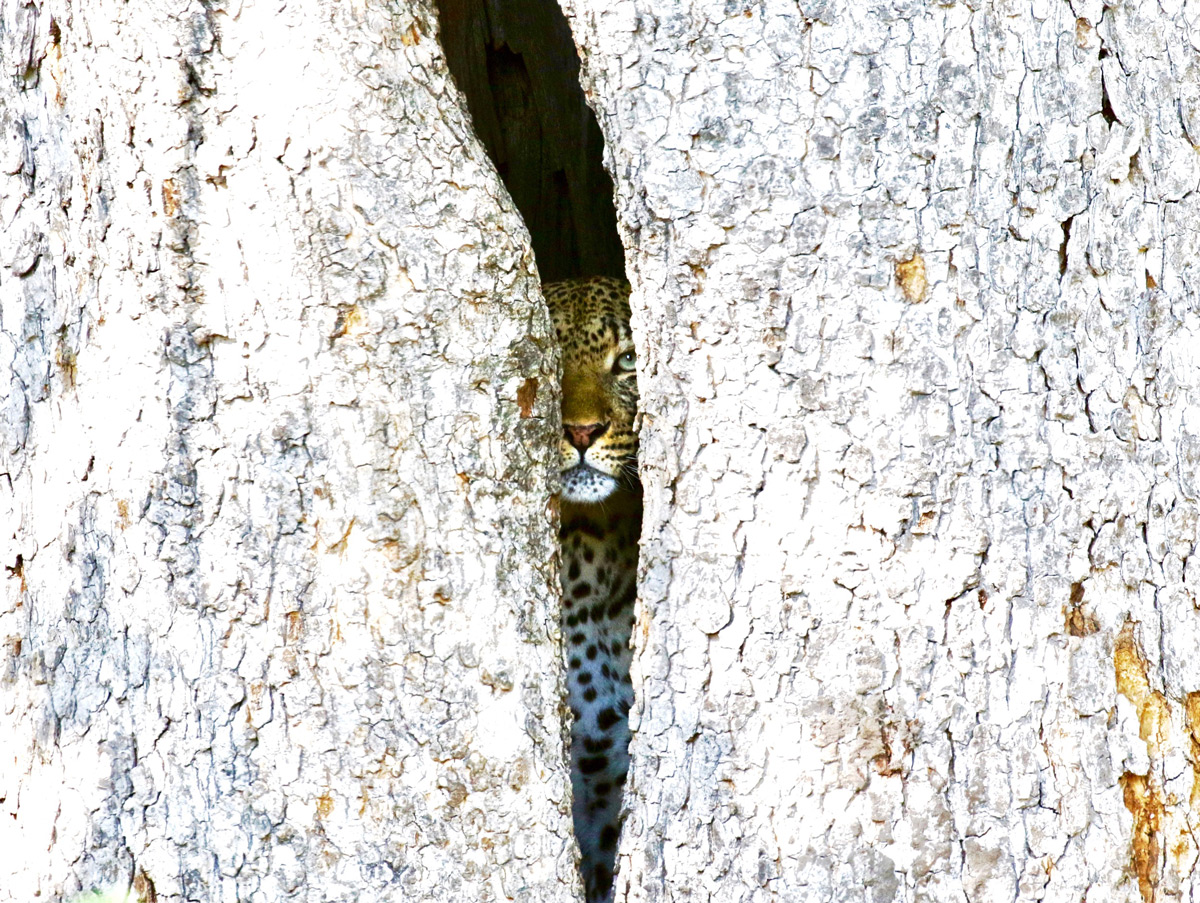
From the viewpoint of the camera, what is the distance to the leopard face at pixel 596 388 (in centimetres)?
336

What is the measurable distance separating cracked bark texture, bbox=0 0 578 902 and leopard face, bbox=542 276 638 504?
1.02 meters

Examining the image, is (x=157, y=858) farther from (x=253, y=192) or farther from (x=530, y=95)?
(x=530, y=95)

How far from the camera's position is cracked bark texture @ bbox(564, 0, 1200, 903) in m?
2.10

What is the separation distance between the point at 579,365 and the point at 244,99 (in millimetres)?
1499

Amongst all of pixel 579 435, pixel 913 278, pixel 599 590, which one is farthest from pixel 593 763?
pixel 913 278

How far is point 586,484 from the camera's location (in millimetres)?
3383

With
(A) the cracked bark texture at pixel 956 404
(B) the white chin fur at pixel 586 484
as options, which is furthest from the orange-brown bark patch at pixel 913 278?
(B) the white chin fur at pixel 586 484

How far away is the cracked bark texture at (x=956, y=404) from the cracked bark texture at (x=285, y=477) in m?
0.43

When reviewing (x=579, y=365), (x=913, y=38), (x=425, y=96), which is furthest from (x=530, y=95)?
(x=913, y=38)

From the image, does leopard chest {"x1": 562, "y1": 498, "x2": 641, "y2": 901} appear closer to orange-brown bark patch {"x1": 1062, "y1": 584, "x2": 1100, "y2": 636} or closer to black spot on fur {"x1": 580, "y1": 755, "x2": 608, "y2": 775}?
black spot on fur {"x1": 580, "y1": 755, "x2": 608, "y2": 775}

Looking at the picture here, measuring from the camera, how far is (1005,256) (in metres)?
2.11

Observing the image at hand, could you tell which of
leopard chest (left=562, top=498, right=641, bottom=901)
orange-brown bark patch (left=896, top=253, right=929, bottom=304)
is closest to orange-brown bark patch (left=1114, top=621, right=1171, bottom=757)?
orange-brown bark patch (left=896, top=253, right=929, bottom=304)

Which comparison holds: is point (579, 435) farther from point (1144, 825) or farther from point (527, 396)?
point (1144, 825)

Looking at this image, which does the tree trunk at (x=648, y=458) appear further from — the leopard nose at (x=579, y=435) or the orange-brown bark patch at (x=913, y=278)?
the leopard nose at (x=579, y=435)
